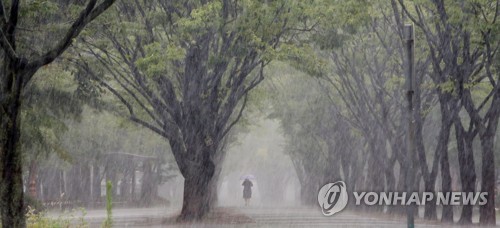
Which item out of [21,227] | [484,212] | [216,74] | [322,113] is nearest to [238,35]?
[216,74]

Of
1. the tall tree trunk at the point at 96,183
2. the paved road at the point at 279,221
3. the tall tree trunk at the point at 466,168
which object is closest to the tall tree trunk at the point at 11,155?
the paved road at the point at 279,221

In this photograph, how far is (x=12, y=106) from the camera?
551 inches

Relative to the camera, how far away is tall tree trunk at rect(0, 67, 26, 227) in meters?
13.8

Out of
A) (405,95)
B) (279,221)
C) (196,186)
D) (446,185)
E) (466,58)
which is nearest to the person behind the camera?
(405,95)

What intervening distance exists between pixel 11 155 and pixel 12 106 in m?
0.83

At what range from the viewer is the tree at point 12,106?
13.8 metres

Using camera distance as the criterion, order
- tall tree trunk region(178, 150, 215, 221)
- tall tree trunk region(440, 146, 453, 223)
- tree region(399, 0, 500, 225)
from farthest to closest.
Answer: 1. tall tree trunk region(178, 150, 215, 221)
2. tall tree trunk region(440, 146, 453, 223)
3. tree region(399, 0, 500, 225)

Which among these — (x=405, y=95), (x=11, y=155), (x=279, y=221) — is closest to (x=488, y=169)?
(x=279, y=221)

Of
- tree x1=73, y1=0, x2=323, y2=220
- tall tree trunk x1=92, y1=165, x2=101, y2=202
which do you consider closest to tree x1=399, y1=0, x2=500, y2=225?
tree x1=73, y1=0, x2=323, y2=220

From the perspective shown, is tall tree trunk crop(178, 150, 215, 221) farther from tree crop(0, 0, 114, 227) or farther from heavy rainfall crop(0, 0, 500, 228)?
tree crop(0, 0, 114, 227)

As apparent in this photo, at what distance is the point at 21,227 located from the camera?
45.3 ft

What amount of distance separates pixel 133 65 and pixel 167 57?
329cm

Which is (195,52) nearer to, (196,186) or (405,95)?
(196,186)

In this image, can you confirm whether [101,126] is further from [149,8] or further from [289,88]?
[149,8]
